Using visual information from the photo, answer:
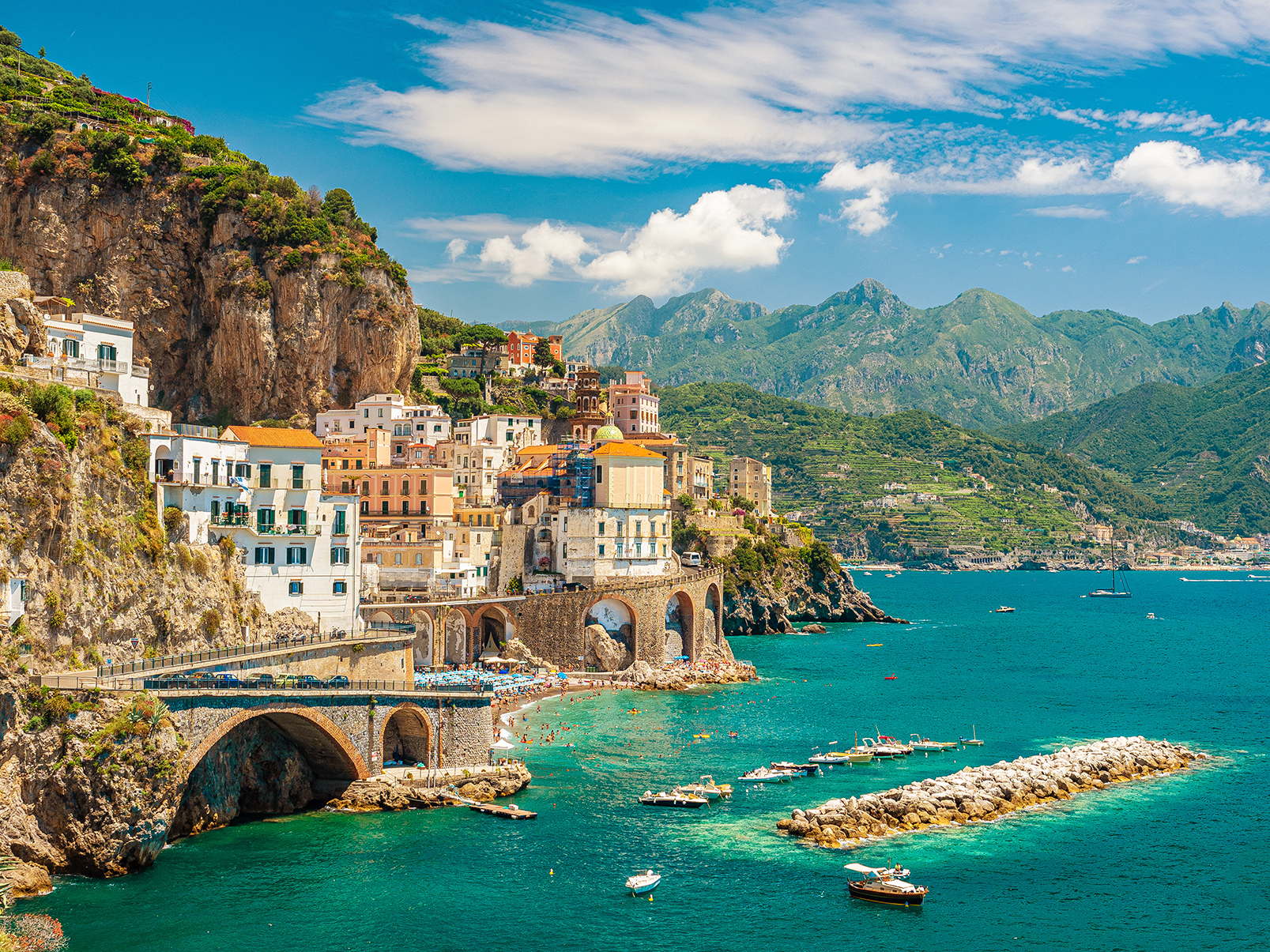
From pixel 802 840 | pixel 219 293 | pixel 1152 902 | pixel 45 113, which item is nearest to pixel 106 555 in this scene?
pixel 802 840

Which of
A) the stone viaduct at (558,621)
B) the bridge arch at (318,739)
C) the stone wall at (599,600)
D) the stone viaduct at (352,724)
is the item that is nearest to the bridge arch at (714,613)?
the stone wall at (599,600)

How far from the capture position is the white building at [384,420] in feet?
320

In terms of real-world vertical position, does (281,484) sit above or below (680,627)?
above

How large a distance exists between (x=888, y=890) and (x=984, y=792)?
513 inches

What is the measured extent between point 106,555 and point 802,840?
3059cm

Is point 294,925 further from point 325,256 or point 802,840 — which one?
point 325,256

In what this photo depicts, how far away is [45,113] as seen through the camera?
93.3 m

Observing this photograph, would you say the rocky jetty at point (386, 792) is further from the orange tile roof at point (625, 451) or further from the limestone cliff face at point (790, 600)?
the limestone cliff face at point (790, 600)

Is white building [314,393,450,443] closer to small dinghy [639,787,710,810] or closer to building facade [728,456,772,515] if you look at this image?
small dinghy [639,787,710,810]

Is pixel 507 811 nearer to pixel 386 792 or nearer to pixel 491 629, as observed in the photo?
pixel 386 792

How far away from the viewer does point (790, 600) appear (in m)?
128

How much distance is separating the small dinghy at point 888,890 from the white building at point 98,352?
137ft

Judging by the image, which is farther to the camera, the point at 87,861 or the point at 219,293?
the point at 219,293

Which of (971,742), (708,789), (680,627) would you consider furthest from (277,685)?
(680,627)
